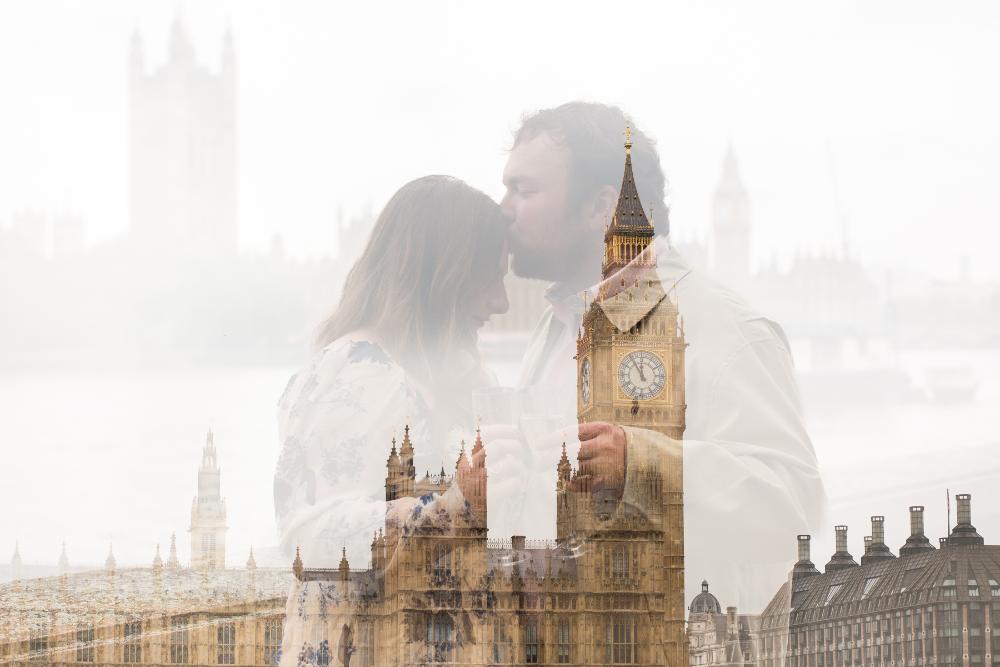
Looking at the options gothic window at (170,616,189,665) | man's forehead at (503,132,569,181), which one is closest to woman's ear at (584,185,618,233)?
man's forehead at (503,132,569,181)

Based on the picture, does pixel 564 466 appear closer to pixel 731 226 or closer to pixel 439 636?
pixel 439 636

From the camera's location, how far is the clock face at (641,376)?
11.1m

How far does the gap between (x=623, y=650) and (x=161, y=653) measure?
8.77 ft

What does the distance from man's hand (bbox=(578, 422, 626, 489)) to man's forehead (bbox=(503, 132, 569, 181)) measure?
160 cm

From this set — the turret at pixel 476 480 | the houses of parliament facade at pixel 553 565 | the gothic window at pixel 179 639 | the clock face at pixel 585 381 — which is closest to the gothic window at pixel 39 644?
the gothic window at pixel 179 639

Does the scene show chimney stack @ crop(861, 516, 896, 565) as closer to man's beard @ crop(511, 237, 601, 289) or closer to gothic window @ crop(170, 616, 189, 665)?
man's beard @ crop(511, 237, 601, 289)

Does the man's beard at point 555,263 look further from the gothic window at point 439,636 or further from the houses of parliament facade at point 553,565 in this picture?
the gothic window at point 439,636

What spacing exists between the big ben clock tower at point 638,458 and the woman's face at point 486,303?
54 centimetres

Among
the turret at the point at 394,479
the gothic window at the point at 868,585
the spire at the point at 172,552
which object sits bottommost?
the gothic window at the point at 868,585

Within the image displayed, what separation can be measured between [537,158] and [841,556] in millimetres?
2999

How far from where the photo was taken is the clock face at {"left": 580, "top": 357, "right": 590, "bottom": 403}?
1117 cm

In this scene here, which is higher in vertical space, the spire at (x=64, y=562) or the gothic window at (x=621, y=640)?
the spire at (x=64, y=562)

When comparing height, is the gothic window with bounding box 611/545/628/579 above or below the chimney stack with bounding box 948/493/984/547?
below

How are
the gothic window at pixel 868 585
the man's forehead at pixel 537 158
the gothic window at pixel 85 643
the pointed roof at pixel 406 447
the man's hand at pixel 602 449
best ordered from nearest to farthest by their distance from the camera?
the man's hand at pixel 602 449
the pointed roof at pixel 406 447
the gothic window at pixel 85 643
the man's forehead at pixel 537 158
the gothic window at pixel 868 585
